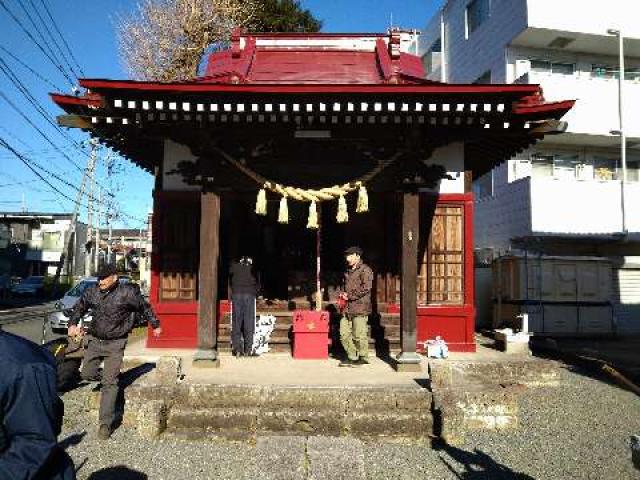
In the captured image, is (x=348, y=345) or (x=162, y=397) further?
(x=348, y=345)

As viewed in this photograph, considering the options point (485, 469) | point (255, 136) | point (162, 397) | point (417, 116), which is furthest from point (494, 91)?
point (162, 397)

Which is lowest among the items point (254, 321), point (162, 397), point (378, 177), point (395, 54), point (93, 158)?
point (162, 397)

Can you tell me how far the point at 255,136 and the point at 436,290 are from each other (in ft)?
14.1

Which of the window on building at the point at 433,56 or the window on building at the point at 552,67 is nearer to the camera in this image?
the window on building at the point at 552,67

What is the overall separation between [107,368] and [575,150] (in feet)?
56.0

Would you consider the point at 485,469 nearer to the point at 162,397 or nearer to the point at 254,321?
the point at 162,397

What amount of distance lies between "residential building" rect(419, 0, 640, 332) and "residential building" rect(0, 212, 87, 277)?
130ft

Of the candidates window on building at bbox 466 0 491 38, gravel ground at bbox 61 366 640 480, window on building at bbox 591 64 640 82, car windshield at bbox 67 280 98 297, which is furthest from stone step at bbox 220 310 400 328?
window on building at bbox 466 0 491 38

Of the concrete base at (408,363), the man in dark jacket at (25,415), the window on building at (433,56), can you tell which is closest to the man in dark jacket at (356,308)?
the concrete base at (408,363)

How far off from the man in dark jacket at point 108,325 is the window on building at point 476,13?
18130mm

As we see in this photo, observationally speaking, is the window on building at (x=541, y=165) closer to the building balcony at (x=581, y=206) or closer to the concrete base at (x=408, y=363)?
the building balcony at (x=581, y=206)

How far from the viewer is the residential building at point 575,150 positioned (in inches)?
649

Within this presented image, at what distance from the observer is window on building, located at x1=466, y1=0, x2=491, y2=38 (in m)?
19.7

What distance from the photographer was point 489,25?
19109mm
